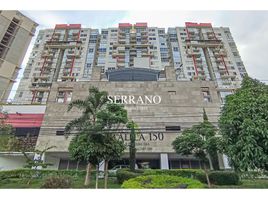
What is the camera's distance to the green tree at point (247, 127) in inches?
455

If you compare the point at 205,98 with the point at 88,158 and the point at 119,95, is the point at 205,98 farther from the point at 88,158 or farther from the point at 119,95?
the point at 88,158

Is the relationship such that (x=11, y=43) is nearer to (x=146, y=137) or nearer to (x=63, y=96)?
(x=63, y=96)

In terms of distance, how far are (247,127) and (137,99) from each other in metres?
17.5

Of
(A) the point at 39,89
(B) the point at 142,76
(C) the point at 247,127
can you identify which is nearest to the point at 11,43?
(B) the point at 142,76

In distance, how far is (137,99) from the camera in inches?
1102

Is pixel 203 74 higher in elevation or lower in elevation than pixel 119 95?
higher

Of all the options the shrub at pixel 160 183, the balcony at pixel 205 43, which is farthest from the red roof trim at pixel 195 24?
the shrub at pixel 160 183

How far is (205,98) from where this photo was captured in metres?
28.7

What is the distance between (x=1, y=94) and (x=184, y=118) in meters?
24.2

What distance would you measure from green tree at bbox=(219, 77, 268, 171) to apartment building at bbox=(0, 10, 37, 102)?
21.3 meters

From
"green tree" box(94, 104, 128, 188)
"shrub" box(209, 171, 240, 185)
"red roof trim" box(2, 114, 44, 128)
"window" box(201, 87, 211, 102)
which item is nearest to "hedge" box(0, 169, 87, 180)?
"green tree" box(94, 104, 128, 188)

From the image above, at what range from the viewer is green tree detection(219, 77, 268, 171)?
11.6 m

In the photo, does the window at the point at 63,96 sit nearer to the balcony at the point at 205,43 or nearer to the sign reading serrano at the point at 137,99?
the sign reading serrano at the point at 137,99

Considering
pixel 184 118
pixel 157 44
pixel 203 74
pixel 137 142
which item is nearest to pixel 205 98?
pixel 184 118
